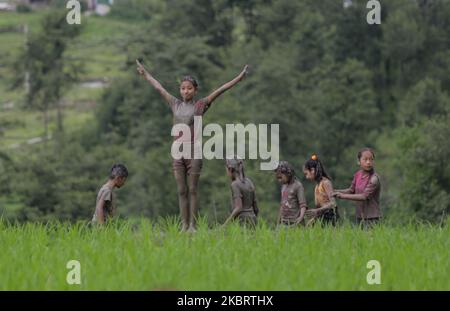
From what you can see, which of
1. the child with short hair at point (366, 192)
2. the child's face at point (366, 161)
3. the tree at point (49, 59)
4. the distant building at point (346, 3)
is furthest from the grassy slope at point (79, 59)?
the child's face at point (366, 161)

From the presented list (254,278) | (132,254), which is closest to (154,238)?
(132,254)

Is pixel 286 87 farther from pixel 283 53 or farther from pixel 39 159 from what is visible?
pixel 39 159

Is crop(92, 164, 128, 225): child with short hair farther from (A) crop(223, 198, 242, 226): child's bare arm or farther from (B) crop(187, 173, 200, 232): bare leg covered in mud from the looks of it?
(A) crop(223, 198, 242, 226): child's bare arm

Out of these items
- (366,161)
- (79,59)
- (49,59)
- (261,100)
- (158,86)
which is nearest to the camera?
(366,161)

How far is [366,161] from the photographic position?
17672 millimetres

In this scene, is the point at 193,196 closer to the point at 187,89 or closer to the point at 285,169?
the point at 285,169

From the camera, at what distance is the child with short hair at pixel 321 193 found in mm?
17906

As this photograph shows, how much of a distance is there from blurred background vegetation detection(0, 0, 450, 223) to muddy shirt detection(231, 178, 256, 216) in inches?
1373

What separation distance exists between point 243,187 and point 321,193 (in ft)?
3.51

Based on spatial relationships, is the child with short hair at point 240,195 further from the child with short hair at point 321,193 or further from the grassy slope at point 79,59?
the grassy slope at point 79,59

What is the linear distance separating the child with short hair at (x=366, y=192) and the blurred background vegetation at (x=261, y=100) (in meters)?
34.8

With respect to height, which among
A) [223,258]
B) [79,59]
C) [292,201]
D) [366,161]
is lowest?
[223,258]

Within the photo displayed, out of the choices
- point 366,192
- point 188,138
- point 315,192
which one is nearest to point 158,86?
point 188,138
